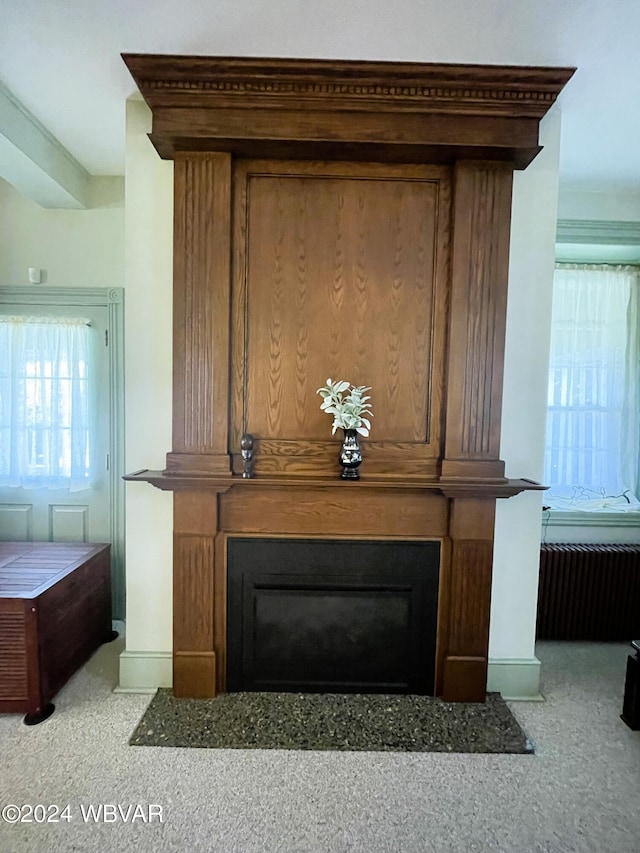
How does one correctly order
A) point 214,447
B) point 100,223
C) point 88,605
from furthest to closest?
point 100,223 → point 88,605 → point 214,447

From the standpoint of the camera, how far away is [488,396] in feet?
7.29

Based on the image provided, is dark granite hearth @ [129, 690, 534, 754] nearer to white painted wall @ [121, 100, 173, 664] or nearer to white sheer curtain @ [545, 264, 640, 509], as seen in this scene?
white painted wall @ [121, 100, 173, 664]

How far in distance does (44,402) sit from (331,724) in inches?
103

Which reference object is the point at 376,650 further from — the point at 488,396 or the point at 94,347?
the point at 94,347

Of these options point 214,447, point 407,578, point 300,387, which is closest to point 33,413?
point 214,447

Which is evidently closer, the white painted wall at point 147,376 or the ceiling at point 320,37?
the ceiling at point 320,37

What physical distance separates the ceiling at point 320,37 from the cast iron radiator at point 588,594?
2522mm

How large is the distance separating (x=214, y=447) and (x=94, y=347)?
148 cm

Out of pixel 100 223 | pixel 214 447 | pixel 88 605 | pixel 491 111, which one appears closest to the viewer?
pixel 491 111

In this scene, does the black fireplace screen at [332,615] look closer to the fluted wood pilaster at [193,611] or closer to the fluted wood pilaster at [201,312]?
the fluted wood pilaster at [193,611]

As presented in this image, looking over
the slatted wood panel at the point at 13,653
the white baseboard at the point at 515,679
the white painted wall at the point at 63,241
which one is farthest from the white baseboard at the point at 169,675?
the white painted wall at the point at 63,241

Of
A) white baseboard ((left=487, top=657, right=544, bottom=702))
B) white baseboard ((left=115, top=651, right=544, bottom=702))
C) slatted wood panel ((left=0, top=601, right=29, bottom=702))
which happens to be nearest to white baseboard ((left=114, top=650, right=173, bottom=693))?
white baseboard ((left=115, top=651, right=544, bottom=702))

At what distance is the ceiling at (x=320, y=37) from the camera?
1687mm

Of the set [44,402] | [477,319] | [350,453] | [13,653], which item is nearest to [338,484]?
[350,453]
